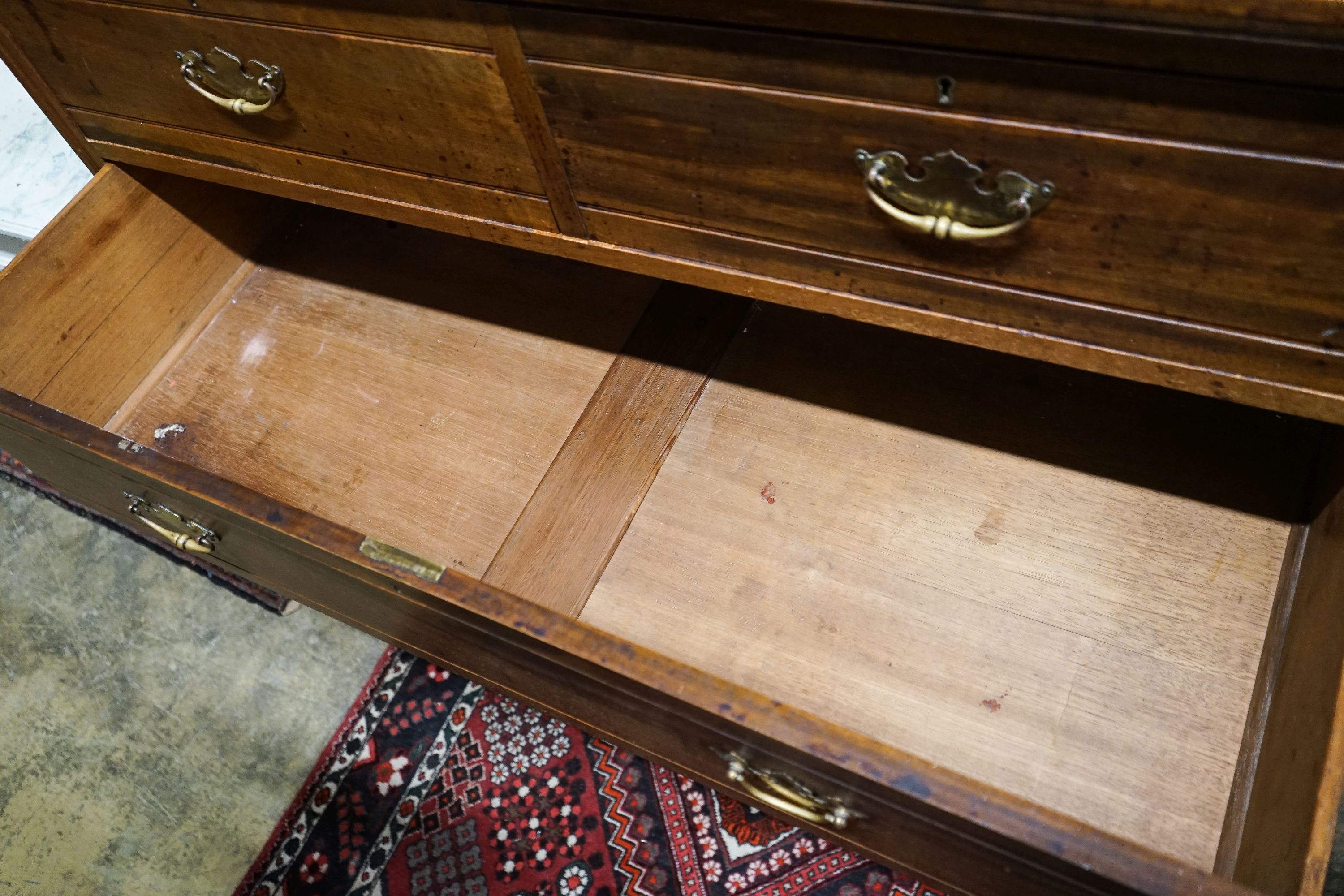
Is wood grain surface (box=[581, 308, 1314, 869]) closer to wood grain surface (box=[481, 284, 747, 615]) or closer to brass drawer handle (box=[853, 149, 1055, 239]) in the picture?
wood grain surface (box=[481, 284, 747, 615])

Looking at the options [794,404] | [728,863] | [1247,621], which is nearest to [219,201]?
[794,404]

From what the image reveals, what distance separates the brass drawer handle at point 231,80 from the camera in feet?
2.63

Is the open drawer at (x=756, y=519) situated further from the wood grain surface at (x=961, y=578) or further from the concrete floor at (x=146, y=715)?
the concrete floor at (x=146, y=715)

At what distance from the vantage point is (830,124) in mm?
585

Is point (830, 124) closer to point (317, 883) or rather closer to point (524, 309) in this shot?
point (524, 309)

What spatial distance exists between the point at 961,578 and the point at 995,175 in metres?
0.40

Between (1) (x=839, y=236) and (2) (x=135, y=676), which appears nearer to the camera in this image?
(1) (x=839, y=236)

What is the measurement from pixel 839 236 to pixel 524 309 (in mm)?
552

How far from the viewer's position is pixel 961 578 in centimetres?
84

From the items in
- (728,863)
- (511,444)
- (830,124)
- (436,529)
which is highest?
(830,124)

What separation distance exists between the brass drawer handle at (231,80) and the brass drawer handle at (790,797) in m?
0.66

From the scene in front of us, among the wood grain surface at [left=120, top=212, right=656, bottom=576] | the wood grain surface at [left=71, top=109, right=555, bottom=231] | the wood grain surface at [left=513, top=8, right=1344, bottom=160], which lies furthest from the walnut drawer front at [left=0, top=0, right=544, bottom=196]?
the wood grain surface at [left=120, top=212, right=656, bottom=576]

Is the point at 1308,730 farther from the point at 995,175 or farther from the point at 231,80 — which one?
the point at 231,80

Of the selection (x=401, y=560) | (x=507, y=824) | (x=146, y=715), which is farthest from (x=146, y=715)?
(x=401, y=560)
